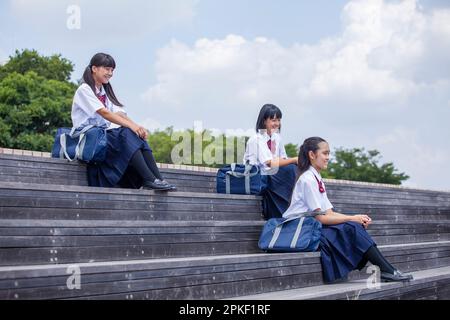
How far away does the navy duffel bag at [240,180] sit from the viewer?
5.38m

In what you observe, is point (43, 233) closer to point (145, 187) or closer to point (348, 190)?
point (145, 187)

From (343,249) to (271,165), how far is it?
3.43 ft

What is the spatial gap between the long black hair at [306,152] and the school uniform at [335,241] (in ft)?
0.43

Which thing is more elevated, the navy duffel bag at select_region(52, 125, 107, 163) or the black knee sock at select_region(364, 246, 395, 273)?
the navy duffel bag at select_region(52, 125, 107, 163)

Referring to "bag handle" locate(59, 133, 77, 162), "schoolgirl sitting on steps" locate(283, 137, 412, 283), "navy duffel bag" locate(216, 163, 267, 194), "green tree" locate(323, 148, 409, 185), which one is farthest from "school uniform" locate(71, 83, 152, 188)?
"green tree" locate(323, 148, 409, 185)

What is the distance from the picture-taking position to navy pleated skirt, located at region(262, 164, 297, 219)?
5324mm

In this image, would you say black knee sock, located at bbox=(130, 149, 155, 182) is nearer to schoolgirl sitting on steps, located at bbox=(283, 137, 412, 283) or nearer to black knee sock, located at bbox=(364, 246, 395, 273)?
schoolgirl sitting on steps, located at bbox=(283, 137, 412, 283)

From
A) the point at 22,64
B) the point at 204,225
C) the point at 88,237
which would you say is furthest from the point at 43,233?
the point at 22,64

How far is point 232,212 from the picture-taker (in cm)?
516

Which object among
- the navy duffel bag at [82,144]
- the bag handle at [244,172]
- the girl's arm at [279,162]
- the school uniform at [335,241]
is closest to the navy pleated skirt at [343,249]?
the school uniform at [335,241]

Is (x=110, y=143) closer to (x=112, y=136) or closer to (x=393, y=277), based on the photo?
(x=112, y=136)

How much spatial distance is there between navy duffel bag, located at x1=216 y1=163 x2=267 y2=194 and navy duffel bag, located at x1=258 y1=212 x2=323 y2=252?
2.74ft
